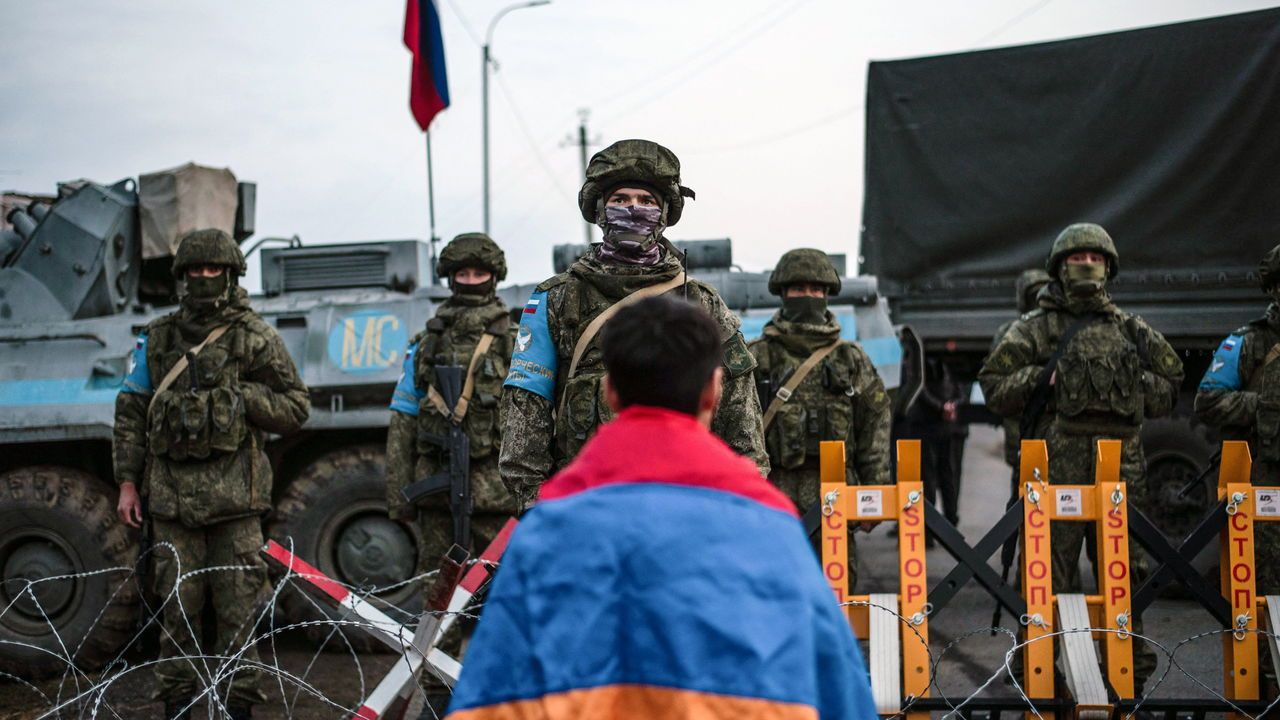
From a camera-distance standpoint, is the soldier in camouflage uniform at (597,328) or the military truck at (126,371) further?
the military truck at (126,371)

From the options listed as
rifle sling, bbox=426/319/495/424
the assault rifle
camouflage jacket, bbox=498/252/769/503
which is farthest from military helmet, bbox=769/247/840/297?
camouflage jacket, bbox=498/252/769/503

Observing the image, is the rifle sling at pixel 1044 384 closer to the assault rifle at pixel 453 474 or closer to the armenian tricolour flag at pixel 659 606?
the assault rifle at pixel 453 474

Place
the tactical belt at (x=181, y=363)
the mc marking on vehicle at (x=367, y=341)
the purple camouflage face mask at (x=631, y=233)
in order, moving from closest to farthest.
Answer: the purple camouflage face mask at (x=631, y=233) < the tactical belt at (x=181, y=363) < the mc marking on vehicle at (x=367, y=341)

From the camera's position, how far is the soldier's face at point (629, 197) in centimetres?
370

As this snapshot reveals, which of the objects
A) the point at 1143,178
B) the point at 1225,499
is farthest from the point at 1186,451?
the point at 1225,499

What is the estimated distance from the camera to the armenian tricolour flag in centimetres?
177

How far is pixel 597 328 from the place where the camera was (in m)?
3.60

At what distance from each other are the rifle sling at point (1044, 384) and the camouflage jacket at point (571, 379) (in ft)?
8.28

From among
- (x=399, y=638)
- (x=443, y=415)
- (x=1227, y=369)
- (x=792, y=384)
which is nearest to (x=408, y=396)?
(x=443, y=415)

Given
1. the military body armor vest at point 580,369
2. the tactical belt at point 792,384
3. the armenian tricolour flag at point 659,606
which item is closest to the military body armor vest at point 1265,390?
the tactical belt at point 792,384

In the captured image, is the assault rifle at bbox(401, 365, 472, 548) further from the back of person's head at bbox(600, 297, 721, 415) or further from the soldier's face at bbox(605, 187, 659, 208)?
the back of person's head at bbox(600, 297, 721, 415)

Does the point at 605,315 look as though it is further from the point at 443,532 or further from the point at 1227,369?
the point at 1227,369

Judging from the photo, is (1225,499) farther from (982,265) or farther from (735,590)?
(982,265)

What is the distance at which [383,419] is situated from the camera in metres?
7.08
